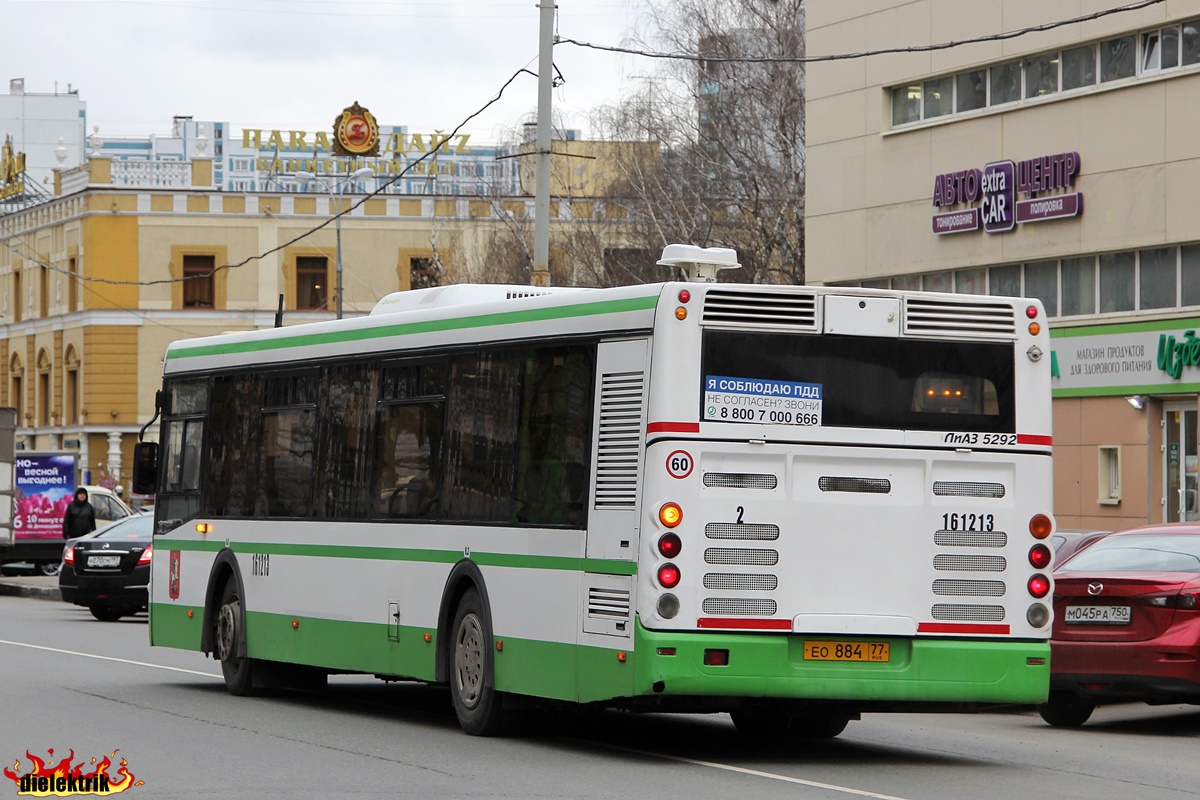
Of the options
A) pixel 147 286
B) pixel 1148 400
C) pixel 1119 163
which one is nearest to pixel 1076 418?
pixel 1148 400

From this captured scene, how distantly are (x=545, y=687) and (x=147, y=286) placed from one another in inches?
2713

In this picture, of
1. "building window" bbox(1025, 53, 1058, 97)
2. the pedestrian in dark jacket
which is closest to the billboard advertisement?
the pedestrian in dark jacket

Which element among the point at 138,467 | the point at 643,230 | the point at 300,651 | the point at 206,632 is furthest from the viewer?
the point at 643,230

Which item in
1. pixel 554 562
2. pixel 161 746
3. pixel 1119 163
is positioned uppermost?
pixel 1119 163

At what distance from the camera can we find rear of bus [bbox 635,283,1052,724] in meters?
11.3

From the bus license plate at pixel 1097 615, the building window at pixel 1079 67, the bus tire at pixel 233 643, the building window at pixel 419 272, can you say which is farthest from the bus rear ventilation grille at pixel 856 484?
the building window at pixel 419 272

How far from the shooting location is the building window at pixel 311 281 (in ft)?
261

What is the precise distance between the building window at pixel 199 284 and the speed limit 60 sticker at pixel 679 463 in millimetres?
69393

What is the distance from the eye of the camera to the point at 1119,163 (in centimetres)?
3203

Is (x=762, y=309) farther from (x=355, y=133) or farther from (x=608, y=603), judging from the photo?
(x=355, y=133)

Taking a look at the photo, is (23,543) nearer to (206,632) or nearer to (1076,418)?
(1076,418)

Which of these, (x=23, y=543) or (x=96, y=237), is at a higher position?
(x=96, y=237)

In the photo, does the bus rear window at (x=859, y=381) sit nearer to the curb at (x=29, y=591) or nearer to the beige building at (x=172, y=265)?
the curb at (x=29, y=591)

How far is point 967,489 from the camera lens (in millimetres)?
11789
